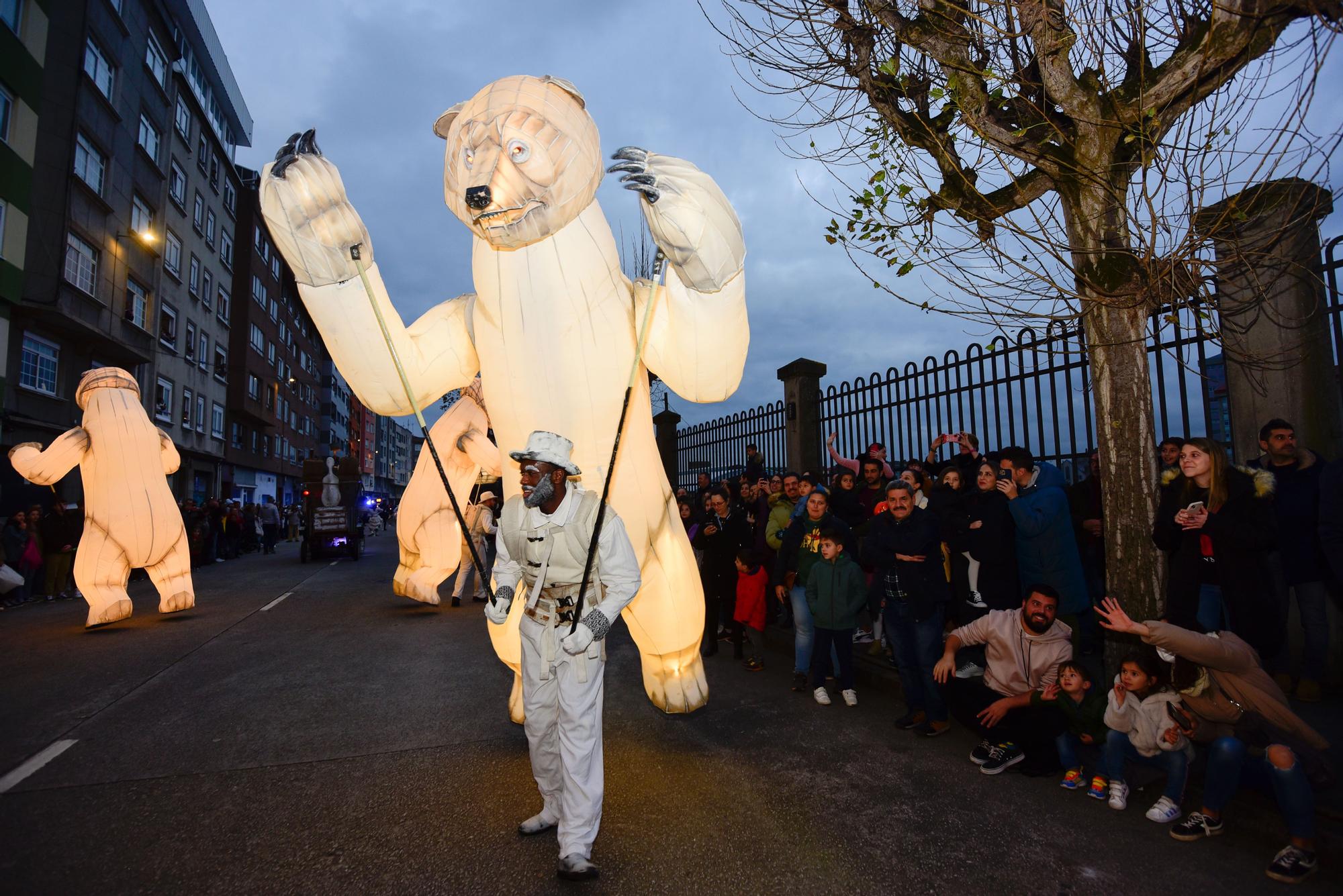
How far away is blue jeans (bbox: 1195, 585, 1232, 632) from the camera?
13.1ft

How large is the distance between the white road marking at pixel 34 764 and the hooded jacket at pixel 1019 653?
4925 millimetres

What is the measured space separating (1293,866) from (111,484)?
30.0 feet

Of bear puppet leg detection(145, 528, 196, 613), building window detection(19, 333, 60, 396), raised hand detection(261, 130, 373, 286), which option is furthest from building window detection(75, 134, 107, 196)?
raised hand detection(261, 130, 373, 286)

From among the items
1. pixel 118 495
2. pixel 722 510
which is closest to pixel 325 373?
pixel 118 495

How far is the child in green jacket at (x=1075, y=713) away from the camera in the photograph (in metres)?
3.43

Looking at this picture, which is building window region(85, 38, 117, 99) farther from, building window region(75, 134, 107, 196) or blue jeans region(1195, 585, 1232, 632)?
blue jeans region(1195, 585, 1232, 632)

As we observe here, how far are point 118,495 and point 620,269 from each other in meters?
6.68

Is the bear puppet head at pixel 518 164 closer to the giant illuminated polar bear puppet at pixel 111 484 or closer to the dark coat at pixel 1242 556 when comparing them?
the dark coat at pixel 1242 556

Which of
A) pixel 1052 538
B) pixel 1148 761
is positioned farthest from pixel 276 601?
pixel 1148 761

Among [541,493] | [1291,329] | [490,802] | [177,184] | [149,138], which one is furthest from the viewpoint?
[177,184]

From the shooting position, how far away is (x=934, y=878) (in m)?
2.63

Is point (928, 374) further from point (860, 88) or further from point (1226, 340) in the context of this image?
point (860, 88)

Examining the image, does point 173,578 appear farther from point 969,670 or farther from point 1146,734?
point 1146,734

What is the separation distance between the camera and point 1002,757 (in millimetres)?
3623
